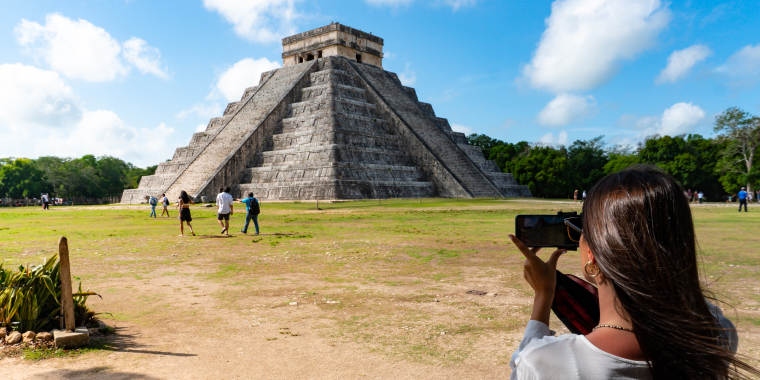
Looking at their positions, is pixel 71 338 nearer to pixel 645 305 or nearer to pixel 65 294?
pixel 65 294

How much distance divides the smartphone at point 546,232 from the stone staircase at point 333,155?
2879 centimetres

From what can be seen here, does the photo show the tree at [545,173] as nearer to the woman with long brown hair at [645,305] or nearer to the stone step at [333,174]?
the stone step at [333,174]

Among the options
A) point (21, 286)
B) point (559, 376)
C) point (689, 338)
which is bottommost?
point (21, 286)

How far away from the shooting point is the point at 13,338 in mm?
4555

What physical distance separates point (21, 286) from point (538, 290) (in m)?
5.11

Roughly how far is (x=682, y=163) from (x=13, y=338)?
58.6 meters

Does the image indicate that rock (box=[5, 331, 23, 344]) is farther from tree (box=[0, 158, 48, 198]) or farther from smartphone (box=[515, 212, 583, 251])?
tree (box=[0, 158, 48, 198])

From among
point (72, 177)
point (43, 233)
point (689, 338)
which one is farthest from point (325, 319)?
point (72, 177)

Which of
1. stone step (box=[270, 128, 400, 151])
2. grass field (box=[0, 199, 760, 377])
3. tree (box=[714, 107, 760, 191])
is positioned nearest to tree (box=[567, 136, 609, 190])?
tree (box=[714, 107, 760, 191])

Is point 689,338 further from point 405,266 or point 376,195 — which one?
point 376,195

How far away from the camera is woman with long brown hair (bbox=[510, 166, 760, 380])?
1.23m

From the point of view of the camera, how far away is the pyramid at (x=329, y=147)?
109 ft

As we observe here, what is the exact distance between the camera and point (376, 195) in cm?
3275

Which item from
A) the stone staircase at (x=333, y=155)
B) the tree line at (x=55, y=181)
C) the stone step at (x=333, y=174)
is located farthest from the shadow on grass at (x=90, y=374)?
the tree line at (x=55, y=181)
